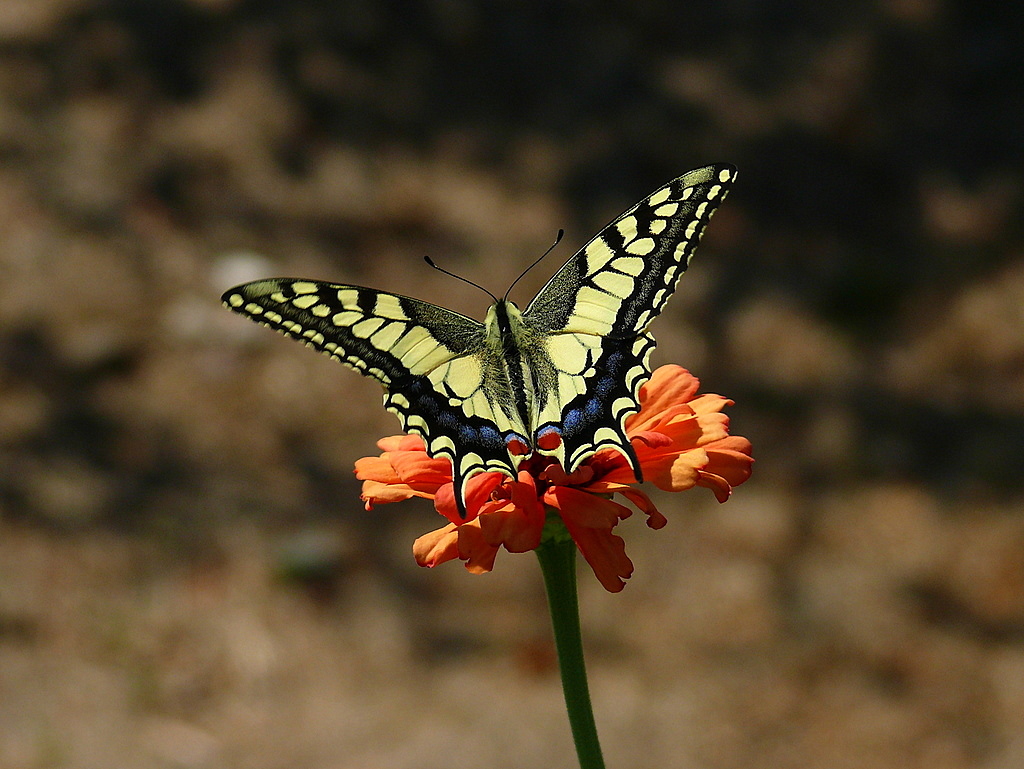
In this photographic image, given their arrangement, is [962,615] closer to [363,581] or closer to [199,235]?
[363,581]

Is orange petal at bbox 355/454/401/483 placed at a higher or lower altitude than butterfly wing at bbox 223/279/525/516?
lower

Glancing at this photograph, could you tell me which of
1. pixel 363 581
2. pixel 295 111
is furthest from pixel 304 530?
pixel 295 111

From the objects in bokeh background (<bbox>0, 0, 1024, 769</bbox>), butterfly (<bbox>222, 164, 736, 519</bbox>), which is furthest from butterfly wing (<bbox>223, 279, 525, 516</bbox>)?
bokeh background (<bbox>0, 0, 1024, 769</bbox>)

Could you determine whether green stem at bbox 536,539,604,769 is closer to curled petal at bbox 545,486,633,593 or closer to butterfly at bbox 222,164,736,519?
curled petal at bbox 545,486,633,593

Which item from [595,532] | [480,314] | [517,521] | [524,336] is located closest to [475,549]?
[517,521]

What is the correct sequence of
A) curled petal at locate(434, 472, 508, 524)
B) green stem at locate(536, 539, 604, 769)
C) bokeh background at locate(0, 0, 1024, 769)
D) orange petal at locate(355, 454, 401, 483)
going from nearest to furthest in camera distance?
green stem at locate(536, 539, 604, 769) < curled petal at locate(434, 472, 508, 524) < orange petal at locate(355, 454, 401, 483) < bokeh background at locate(0, 0, 1024, 769)

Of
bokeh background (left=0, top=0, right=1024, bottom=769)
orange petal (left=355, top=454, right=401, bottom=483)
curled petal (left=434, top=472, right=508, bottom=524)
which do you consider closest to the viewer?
curled petal (left=434, top=472, right=508, bottom=524)

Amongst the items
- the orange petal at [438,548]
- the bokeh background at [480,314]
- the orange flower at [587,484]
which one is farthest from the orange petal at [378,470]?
the bokeh background at [480,314]

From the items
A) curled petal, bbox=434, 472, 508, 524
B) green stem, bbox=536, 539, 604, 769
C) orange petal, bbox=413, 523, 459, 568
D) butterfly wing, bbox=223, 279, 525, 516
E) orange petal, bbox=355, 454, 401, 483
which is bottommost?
green stem, bbox=536, 539, 604, 769
